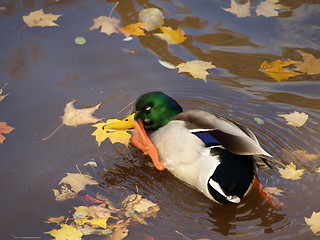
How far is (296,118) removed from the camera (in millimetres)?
5355

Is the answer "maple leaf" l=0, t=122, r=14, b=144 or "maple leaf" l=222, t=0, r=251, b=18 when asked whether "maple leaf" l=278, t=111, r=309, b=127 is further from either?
"maple leaf" l=0, t=122, r=14, b=144

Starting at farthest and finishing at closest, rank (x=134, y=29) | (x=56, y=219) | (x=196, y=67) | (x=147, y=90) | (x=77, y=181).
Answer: (x=134, y=29), (x=196, y=67), (x=147, y=90), (x=77, y=181), (x=56, y=219)

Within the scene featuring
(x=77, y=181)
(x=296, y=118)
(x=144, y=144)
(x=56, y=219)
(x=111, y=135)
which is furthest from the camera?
(x=296, y=118)

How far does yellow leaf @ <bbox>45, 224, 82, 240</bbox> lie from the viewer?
13.8ft

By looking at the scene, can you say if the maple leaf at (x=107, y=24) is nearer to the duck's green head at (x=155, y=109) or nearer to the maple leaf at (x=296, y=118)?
the duck's green head at (x=155, y=109)

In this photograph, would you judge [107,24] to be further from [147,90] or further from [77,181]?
[77,181]

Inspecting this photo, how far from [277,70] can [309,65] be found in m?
0.35

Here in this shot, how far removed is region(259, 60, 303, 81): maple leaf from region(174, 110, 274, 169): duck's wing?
1405 mm

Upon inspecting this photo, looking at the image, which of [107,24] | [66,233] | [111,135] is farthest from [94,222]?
[107,24]

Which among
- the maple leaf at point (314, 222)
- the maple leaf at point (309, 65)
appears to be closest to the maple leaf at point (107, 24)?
the maple leaf at point (309, 65)

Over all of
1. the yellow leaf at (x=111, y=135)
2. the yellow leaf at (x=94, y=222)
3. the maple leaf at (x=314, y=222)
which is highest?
the yellow leaf at (x=111, y=135)

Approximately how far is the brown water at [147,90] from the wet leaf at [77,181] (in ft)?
0.30

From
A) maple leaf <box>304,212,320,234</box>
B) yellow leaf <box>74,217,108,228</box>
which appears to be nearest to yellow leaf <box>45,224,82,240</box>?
yellow leaf <box>74,217,108,228</box>

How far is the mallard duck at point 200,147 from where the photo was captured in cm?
430
